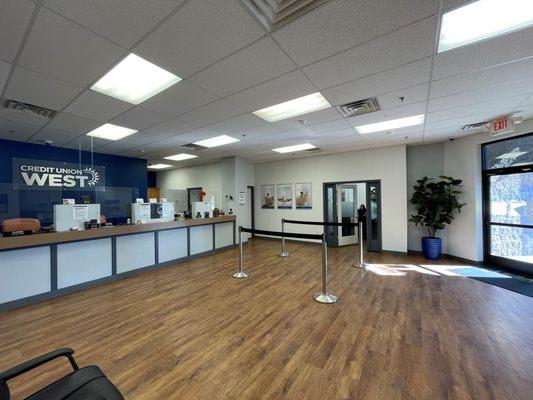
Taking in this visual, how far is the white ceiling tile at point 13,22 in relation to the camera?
1.57 metres

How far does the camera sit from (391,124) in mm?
4312

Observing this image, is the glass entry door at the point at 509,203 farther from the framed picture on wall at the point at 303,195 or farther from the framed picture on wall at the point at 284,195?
the framed picture on wall at the point at 284,195

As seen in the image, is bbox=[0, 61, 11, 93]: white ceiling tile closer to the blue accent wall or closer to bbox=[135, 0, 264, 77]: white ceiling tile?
bbox=[135, 0, 264, 77]: white ceiling tile

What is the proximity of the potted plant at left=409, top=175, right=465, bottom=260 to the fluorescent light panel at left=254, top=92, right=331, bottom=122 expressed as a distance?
3.76 m

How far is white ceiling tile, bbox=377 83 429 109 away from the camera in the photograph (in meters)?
2.86

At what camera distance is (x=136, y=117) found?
145 inches

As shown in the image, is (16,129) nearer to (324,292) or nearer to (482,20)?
A: (324,292)

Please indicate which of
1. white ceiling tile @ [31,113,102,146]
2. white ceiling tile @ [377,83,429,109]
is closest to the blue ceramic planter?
white ceiling tile @ [377,83,429,109]

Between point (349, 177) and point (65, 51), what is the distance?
634cm

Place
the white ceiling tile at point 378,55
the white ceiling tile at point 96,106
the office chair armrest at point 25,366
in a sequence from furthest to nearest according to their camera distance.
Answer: the white ceiling tile at point 96,106 < the white ceiling tile at point 378,55 < the office chair armrest at point 25,366

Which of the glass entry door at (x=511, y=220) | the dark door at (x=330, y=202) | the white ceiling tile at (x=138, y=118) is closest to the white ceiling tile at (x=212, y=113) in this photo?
the white ceiling tile at (x=138, y=118)

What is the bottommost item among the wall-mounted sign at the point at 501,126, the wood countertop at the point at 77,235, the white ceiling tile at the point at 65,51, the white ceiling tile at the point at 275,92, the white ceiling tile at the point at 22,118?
the wood countertop at the point at 77,235

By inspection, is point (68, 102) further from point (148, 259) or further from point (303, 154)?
point (303, 154)

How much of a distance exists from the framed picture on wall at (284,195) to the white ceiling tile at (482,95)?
16.0 feet
